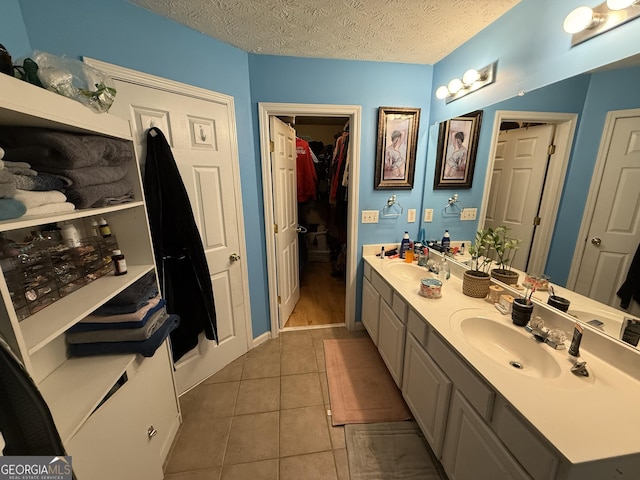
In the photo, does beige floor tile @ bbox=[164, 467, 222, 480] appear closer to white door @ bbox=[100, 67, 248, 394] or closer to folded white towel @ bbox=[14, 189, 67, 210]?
white door @ bbox=[100, 67, 248, 394]

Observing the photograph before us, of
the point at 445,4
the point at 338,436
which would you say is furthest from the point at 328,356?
the point at 445,4

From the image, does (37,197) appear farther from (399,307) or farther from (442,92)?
(442,92)

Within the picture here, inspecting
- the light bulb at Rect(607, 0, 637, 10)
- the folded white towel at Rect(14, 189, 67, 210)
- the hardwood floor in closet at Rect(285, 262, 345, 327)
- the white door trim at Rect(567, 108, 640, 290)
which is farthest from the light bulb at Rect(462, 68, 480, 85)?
the hardwood floor in closet at Rect(285, 262, 345, 327)

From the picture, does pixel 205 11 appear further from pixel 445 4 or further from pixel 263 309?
pixel 263 309

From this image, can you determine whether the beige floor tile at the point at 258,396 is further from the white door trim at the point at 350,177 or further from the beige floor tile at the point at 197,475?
the white door trim at the point at 350,177

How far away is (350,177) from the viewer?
209cm

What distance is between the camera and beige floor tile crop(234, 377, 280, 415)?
1.62 meters

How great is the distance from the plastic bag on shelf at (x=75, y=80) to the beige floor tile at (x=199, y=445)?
1.76 meters

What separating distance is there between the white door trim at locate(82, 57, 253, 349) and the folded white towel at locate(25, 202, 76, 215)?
0.85m

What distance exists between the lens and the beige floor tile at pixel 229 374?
1.85 metres

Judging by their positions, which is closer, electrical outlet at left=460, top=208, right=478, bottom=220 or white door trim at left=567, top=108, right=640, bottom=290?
white door trim at left=567, top=108, right=640, bottom=290

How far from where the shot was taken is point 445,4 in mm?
1250

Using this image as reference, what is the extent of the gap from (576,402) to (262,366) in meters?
1.85

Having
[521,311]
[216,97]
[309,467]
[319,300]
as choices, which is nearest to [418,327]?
[521,311]
